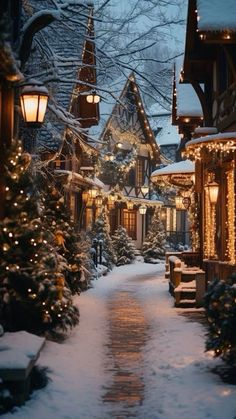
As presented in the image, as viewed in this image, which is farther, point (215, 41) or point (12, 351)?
point (215, 41)

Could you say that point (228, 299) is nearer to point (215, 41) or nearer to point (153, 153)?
point (215, 41)

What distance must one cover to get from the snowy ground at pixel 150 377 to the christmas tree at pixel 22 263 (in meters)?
0.67

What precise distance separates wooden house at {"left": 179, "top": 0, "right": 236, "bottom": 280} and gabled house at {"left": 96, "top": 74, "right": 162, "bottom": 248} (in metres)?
18.5

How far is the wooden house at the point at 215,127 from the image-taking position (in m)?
13.1

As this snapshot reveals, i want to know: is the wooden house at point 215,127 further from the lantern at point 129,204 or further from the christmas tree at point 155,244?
the lantern at point 129,204

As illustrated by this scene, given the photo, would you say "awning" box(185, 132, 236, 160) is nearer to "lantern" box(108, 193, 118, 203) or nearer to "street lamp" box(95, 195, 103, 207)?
"street lamp" box(95, 195, 103, 207)

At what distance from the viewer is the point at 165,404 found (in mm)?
7531

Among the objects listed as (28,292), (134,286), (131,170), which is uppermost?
(131,170)

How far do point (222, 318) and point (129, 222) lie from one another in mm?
34440

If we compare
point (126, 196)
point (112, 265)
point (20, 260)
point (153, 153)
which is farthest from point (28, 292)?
point (153, 153)

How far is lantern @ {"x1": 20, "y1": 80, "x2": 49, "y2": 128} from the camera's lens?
1057cm

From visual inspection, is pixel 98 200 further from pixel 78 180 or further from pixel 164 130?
pixel 164 130

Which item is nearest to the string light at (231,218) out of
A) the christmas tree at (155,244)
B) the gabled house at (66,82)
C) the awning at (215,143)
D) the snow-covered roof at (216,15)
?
the awning at (215,143)

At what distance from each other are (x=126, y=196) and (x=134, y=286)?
18407mm
